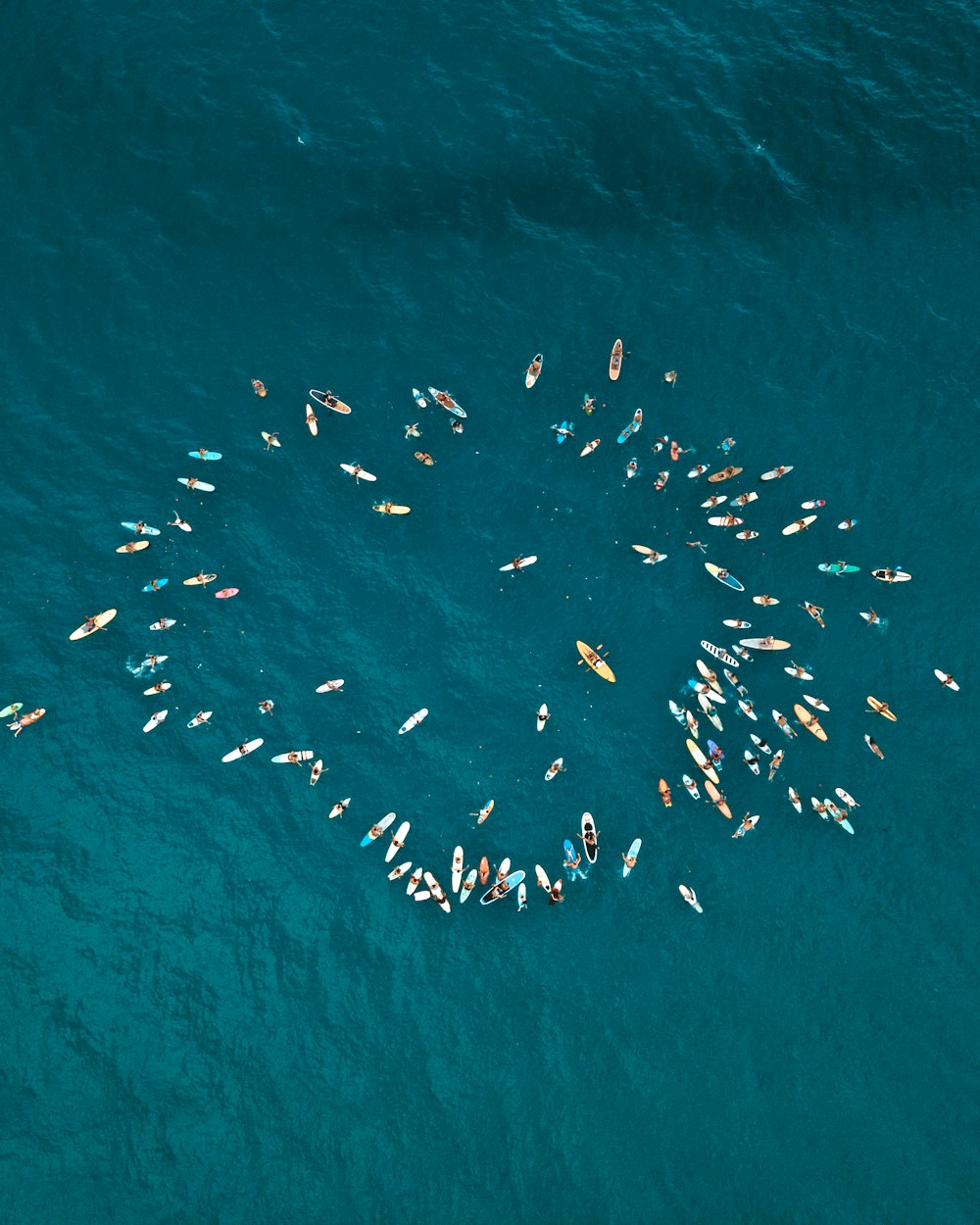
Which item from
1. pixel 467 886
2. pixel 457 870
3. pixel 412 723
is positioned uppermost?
pixel 412 723

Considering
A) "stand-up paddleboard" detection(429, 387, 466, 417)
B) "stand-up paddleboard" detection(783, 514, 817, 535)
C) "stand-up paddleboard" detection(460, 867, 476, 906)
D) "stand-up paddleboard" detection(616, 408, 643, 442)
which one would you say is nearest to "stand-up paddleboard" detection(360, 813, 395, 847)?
"stand-up paddleboard" detection(460, 867, 476, 906)

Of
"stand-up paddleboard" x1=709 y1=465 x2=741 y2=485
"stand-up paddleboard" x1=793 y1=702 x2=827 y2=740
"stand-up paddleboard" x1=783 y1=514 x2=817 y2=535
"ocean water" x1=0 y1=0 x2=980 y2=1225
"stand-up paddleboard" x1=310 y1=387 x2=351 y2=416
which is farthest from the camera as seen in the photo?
"stand-up paddleboard" x1=310 y1=387 x2=351 y2=416

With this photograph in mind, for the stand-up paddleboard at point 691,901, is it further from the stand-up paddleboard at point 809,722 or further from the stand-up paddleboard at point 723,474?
the stand-up paddleboard at point 723,474

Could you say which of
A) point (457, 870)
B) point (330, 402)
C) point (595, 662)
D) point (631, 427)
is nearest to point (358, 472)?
point (330, 402)

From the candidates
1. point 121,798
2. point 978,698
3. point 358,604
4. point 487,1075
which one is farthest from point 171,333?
point 978,698

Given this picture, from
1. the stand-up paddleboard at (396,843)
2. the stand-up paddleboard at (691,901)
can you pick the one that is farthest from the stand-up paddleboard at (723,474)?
the stand-up paddleboard at (396,843)

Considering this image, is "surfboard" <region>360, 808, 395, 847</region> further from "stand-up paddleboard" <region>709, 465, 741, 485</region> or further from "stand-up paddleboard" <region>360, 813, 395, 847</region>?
"stand-up paddleboard" <region>709, 465, 741, 485</region>

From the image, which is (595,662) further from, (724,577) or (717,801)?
(717,801)
